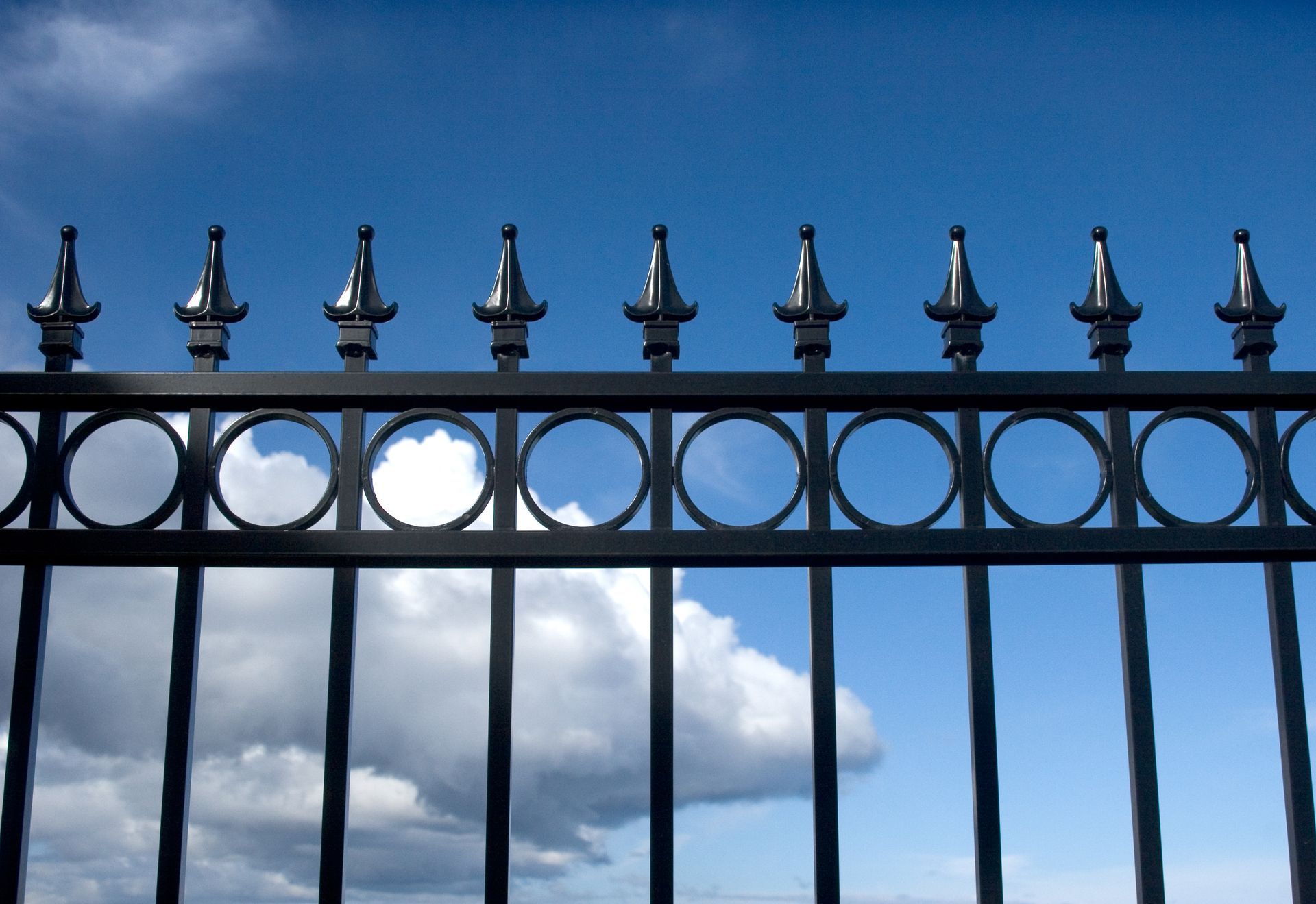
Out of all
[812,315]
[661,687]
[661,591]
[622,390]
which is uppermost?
[812,315]

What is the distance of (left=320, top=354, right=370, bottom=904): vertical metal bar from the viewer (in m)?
3.64

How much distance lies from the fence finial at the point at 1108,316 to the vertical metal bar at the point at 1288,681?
0.42 meters

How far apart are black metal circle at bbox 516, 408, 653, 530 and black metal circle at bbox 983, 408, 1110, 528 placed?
1.07 metres

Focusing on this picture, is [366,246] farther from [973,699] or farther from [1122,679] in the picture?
[1122,679]

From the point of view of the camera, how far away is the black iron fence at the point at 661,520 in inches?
146

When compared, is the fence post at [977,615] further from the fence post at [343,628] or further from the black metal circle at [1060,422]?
the fence post at [343,628]

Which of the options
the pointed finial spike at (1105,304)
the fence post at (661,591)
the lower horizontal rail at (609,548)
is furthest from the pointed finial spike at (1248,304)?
the fence post at (661,591)

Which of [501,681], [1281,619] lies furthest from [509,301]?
[1281,619]

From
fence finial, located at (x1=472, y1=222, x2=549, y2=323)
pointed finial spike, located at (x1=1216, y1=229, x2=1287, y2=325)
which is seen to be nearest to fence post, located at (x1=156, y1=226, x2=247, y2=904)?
fence finial, located at (x1=472, y1=222, x2=549, y2=323)

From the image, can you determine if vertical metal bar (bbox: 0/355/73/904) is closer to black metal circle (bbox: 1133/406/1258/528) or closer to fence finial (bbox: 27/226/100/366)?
fence finial (bbox: 27/226/100/366)

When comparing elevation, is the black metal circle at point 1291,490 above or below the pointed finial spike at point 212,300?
below

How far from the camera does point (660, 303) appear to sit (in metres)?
3.93

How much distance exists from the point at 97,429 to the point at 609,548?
1.70m

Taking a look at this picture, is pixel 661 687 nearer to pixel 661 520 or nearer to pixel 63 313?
pixel 661 520
